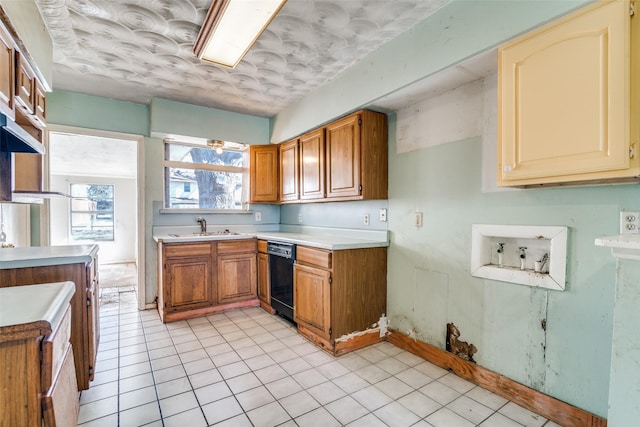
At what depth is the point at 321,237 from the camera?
3.36 metres

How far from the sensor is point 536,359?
1.82 metres

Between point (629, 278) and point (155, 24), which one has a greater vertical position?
point (155, 24)

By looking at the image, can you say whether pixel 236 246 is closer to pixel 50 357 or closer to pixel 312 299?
pixel 312 299

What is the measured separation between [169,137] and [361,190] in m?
2.57

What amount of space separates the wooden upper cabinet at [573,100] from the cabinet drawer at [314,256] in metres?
1.42

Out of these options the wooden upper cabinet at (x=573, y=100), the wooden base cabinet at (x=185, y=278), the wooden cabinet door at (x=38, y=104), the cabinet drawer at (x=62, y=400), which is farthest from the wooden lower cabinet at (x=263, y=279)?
the wooden upper cabinet at (x=573, y=100)

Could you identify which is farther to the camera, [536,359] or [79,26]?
[79,26]

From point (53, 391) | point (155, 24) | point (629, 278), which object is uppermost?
point (155, 24)

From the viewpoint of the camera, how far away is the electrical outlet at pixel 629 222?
Result: 1.45m

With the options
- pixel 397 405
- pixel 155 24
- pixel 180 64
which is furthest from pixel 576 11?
pixel 180 64

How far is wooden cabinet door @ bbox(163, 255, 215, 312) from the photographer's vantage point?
324cm

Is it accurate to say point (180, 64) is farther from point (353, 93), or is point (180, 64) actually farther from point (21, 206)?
point (21, 206)

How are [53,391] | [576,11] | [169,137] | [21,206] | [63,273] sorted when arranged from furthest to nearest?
[169,137]
[21,206]
[63,273]
[576,11]
[53,391]

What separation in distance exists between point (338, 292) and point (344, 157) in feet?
4.10
